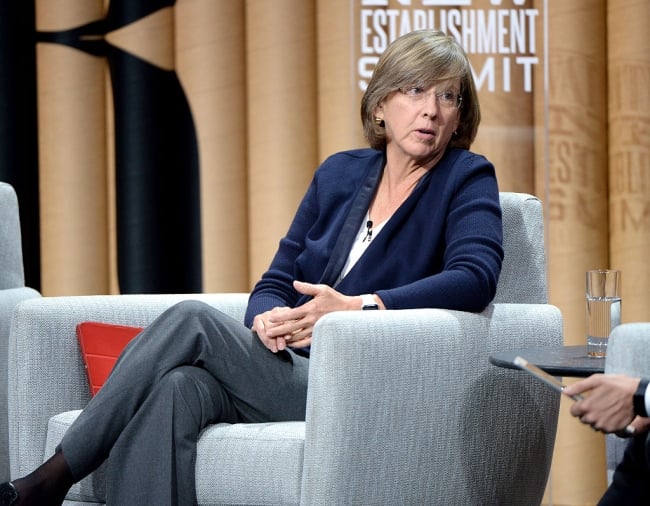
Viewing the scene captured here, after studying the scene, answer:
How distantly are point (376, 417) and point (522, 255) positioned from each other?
697 mm

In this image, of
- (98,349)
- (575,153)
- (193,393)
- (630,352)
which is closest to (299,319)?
(193,393)

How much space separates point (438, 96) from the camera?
2580mm

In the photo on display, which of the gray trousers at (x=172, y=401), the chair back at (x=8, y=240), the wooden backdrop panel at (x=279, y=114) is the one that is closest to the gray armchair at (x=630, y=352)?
the gray trousers at (x=172, y=401)

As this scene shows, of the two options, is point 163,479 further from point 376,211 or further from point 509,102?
point 509,102

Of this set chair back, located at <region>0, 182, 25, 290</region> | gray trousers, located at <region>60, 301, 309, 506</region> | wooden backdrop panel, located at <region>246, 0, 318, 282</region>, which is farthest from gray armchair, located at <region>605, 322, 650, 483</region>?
wooden backdrop panel, located at <region>246, 0, 318, 282</region>

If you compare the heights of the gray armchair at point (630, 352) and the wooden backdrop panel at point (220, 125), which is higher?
the wooden backdrop panel at point (220, 125)

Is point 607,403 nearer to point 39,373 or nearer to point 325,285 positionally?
point 325,285

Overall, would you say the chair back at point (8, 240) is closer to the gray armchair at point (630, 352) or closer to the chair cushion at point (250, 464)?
the chair cushion at point (250, 464)

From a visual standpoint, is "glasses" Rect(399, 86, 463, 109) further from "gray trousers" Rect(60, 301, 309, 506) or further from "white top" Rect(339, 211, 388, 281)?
"gray trousers" Rect(60, 301, 309, 506)

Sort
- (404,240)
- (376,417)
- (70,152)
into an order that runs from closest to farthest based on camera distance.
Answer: (376,417) → (404,240) → (70,152)

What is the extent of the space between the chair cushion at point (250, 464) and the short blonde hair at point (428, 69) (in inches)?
33.9

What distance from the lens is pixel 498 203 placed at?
2.46 meters

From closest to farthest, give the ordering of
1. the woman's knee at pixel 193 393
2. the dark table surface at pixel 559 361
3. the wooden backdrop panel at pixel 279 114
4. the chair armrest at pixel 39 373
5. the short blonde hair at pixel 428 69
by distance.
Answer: the dark table surface at pixel 559 361 → the woman's knee at pixel 193 393 → the chair armrest at pixel 39 373 → the short blonde hair at pixel 428 69 → the wooden backdrop panel at pixel 279 114

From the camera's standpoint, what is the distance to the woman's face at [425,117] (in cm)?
257
